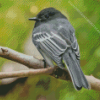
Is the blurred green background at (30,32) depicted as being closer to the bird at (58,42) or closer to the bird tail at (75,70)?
the bird at (58,42)

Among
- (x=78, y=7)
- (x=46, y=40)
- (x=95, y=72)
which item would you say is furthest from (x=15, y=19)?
(x=95, y=72)

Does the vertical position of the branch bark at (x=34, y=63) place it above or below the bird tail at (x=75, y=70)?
below

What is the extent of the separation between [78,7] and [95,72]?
327 mm

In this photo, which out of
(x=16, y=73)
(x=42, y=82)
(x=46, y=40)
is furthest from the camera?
(x=42, y=82)

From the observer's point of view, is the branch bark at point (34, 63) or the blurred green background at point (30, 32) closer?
the branch bark at point (34, 63)

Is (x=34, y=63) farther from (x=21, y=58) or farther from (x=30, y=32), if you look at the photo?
(x=30, y=32)

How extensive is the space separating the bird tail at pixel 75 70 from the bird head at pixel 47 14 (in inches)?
9.8

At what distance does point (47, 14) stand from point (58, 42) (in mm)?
202

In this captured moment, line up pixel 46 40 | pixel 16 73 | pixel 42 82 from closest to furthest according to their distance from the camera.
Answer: pixel 16 73 < pixel 46 40 < pixel 42 82

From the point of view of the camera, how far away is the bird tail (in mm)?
741

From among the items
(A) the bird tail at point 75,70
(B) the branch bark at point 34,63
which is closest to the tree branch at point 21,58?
(B) the branch bark at point 34,63

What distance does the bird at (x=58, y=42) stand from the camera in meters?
0.76

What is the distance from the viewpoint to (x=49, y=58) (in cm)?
90

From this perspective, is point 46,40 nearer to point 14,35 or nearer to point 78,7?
point 14,35
